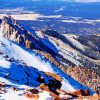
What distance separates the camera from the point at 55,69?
17725cm

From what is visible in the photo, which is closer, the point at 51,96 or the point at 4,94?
the point at 51,96

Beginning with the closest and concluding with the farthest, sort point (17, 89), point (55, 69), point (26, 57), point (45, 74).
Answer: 1. point (17, 89)
2. point (45, 74)
3. point (55, 69)
4. point (26, 57)

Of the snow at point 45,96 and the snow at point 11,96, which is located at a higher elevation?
the snow at point 45,96

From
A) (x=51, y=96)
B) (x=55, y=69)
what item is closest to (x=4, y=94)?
(x=51, y=96)

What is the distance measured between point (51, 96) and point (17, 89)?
14.9 m

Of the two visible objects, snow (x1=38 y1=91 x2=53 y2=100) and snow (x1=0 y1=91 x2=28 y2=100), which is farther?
snow (x1=0 y1=91 x2=28 y2=100)

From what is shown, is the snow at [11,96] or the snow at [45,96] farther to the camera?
the snow at [11,96]

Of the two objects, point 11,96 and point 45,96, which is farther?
point 11,96

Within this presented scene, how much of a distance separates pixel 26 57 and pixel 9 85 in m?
95.1

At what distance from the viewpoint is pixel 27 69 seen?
433ft

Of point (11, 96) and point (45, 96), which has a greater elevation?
point (45, 96)

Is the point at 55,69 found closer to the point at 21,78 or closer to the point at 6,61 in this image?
the point at 6,61

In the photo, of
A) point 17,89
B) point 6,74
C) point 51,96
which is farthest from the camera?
point 6,74

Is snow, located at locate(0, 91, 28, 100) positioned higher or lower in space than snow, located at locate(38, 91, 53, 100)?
lower
